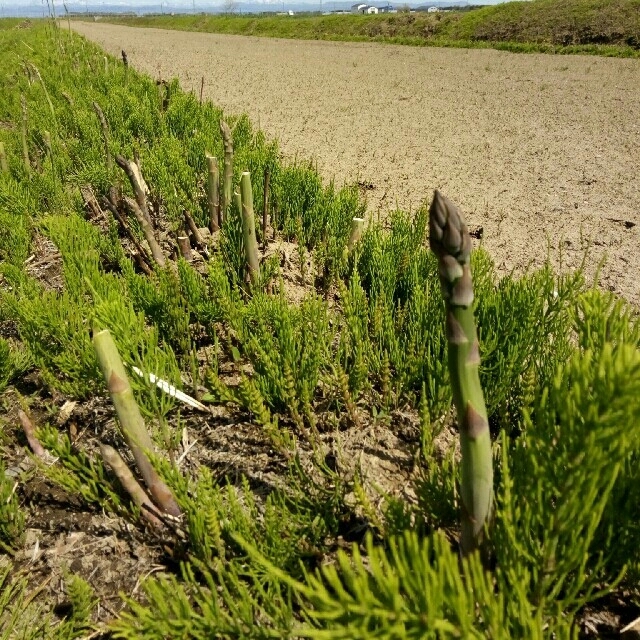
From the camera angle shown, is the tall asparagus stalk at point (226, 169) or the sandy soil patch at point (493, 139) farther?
the sandy soil patch at point (493, 139)

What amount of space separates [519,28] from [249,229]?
1932 cm

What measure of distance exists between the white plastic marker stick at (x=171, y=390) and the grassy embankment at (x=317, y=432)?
0.02 m

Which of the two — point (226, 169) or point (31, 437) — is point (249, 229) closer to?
point (226, 169)

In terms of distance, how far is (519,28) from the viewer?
17.1 meters

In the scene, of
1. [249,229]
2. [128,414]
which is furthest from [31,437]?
[249,229]

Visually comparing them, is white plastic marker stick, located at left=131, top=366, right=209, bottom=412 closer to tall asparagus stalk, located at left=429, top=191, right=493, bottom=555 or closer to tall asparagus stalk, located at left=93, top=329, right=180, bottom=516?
tall asparagus stalk, located at left=93, top=329, right=180, bottom=516

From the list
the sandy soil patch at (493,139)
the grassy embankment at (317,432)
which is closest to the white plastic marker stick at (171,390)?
the grassy embankment at (317,432)

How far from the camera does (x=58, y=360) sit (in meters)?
1.24

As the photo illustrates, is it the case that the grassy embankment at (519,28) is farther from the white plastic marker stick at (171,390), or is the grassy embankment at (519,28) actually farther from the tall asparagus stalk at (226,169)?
the white plastic marker stick at (171,390)

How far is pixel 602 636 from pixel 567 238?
217cm

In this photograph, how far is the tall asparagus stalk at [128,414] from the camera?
2.79 ft

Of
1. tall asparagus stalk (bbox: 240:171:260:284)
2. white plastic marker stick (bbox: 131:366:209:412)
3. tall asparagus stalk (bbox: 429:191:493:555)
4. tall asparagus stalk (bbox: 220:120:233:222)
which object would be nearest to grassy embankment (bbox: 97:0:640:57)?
tall asparagus stalk (bbox: 220:120:233:222)

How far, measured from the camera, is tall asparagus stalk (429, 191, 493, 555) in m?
0.53

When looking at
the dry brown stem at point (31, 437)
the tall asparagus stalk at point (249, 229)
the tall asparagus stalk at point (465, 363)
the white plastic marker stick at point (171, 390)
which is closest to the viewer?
the tall asparagus stalk at point (465, 363)
